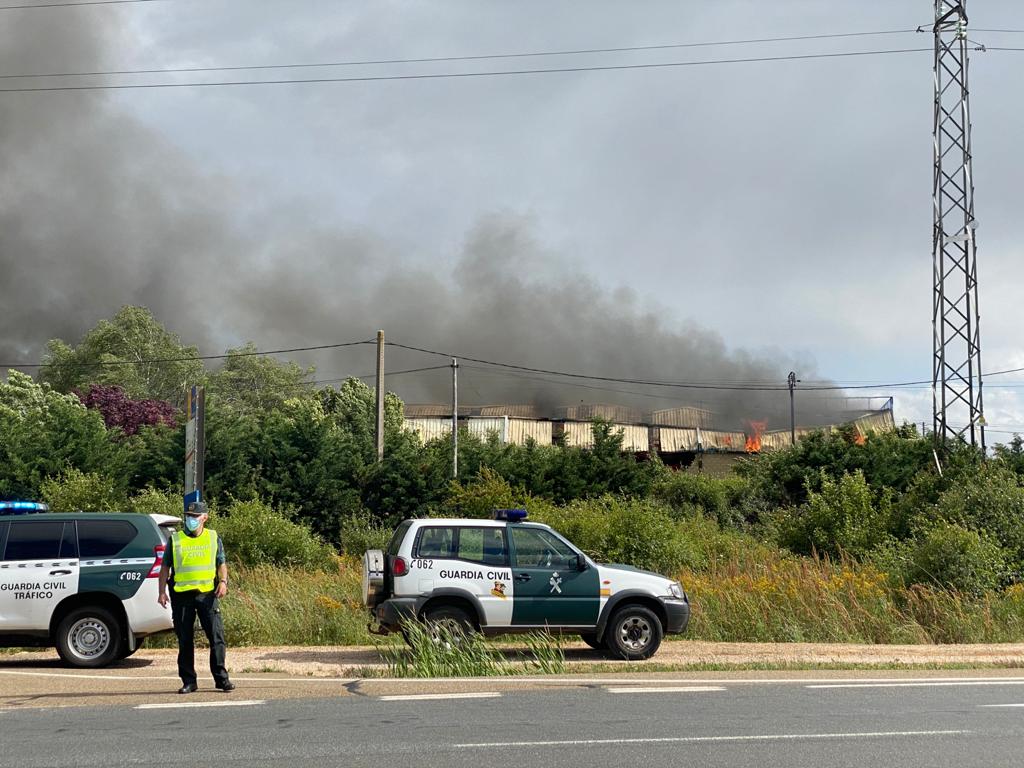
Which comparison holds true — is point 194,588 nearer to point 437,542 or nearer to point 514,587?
point 437,542

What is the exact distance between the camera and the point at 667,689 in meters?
10.4

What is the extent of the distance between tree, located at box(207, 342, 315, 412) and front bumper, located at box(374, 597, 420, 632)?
73269 millimetres

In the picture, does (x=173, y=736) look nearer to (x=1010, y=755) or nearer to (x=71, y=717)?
(x=71, y=717)

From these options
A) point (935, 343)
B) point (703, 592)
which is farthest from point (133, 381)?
point (703, 592)

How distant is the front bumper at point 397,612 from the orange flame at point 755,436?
187 feet

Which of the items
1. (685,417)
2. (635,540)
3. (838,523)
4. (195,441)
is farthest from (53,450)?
(685,417)

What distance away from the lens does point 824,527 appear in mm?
27016

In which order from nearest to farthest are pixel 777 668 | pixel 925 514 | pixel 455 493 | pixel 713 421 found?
pixel 777 668 < pixel 925 514 < pixel 455 493 < pixel 713 421

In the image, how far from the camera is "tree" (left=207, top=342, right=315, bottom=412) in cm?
8506

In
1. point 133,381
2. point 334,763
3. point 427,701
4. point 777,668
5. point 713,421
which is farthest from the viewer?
point 713,421

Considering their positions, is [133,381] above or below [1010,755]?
above

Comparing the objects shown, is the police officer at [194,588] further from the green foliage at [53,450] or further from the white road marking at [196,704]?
the green foliage at [53,450]

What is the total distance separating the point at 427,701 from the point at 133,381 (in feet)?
238

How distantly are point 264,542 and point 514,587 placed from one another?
486 inches
